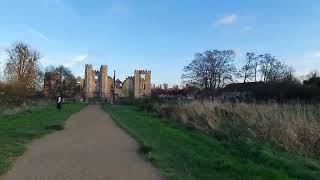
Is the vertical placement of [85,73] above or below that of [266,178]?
above

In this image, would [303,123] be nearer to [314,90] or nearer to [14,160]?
[14,160]

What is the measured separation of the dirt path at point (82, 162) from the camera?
925 cm

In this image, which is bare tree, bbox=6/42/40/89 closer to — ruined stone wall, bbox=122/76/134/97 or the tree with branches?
the tree with branches

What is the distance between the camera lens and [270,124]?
16938 millimetres

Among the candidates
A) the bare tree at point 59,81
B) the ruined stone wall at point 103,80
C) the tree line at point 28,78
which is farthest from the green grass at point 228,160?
the ruined stone wall at point 103,80

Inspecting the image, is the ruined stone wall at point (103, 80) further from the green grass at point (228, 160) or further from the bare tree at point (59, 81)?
the green grass at point (228, 160)

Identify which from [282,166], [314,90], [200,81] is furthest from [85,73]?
[282,166]

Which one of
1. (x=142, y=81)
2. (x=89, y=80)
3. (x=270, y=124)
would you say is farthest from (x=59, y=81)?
(x=270, y=124)

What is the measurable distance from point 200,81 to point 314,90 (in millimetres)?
48103

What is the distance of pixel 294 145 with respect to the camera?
1387cm

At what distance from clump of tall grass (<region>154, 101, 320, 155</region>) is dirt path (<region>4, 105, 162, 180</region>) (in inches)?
180

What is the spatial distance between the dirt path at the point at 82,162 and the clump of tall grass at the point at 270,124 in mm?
4566

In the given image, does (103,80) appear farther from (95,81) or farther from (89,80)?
(89,80)

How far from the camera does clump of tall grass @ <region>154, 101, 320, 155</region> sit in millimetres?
13977
